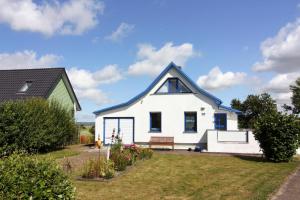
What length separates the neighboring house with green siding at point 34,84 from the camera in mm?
29094

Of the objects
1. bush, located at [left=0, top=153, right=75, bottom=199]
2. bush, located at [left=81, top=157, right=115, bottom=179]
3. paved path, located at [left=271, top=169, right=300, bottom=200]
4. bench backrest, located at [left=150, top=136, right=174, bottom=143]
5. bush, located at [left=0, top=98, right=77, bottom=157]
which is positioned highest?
bush, located at [left=0, top=98, right=77, bottom=157]

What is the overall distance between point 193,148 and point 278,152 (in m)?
7.44

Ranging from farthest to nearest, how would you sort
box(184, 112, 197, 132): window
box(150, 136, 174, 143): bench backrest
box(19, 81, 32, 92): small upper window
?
box(19, 81, 32, 92): small upper window < box(184, 112, 197, 132): window < box(150, 136, 174, 143): bench backrest

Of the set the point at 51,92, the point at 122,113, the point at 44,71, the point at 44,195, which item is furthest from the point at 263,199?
the point at 44,71

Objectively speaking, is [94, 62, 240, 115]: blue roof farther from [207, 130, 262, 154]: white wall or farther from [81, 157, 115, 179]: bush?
[81, 157, 115, 179]: bush

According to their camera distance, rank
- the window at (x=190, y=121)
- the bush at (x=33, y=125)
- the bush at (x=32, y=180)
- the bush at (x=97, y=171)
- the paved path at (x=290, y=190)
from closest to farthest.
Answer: the bush at (x=32, y=180), the paved path at (x=290, y=190), the bush at (x=97, y=171), the bush at (x=33, y=125), the window at (x=190, y=121)

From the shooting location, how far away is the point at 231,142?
22.6m

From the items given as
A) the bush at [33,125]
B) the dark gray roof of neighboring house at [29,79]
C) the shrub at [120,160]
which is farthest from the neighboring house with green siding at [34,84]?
the shrub at [120,160]

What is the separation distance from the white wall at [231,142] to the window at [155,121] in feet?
13.2

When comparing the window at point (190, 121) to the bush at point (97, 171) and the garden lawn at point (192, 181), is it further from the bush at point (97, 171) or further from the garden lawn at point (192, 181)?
the bush at point (97, 171)

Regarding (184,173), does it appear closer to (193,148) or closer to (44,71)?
(193,148)

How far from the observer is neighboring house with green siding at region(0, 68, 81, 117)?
29.1 metres

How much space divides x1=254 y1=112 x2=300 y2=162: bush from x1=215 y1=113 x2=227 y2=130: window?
5.96 m

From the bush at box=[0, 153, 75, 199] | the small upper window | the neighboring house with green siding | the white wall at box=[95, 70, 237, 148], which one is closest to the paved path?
the bush at box=[0, 153, 75, 199]
